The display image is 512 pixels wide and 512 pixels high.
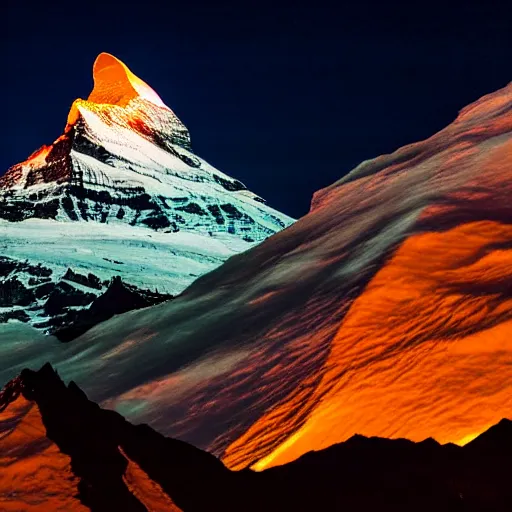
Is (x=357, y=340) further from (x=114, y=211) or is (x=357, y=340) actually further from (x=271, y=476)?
(x=114, y=211)

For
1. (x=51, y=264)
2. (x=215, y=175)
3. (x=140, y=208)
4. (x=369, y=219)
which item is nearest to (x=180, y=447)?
(x=369, y=219)

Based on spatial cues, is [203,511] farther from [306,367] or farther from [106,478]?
[306,367]

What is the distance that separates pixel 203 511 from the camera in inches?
244

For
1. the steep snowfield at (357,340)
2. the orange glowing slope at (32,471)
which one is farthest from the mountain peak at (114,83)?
the orange glowing slope at (32,471)

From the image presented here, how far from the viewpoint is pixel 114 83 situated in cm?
18812

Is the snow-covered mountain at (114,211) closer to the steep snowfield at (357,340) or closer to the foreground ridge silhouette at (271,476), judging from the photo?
the steep snowfield at (357,340)

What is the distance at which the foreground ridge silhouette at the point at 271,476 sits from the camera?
589 centimetres

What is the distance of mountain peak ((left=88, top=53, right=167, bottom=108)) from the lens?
18450 centimetres

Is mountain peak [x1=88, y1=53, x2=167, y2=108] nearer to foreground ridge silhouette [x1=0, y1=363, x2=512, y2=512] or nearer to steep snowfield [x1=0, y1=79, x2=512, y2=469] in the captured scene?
steep snowfield [x1=0, y1=79, x2=512, y2=469]

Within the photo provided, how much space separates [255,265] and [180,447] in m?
10.5

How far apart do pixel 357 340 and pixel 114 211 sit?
127 meters

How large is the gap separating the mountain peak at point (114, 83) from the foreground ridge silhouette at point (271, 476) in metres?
181

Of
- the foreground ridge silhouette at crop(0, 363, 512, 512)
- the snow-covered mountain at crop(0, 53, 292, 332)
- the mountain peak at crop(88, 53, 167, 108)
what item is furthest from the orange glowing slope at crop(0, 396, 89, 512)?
the mountain peak at crop(88, 53, 167, 108)

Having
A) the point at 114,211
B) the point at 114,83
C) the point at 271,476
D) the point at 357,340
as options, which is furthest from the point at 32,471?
the point at 114,83
